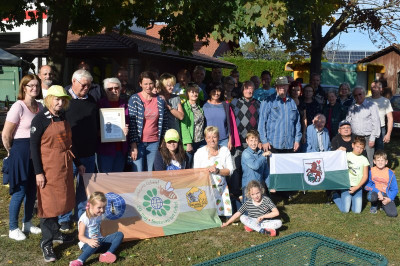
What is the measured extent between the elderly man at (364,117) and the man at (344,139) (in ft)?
3.06

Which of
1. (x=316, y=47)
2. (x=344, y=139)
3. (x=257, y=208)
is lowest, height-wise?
(x=257, y=208)

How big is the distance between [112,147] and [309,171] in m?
3.39

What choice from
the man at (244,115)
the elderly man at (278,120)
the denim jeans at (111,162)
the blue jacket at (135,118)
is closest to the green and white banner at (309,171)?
the elderly man at (278,120)

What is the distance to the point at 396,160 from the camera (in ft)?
43.3

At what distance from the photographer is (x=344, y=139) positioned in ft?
28.3

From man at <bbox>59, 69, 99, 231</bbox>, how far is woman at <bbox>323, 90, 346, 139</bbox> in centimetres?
493

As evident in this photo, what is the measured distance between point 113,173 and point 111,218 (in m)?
0.59

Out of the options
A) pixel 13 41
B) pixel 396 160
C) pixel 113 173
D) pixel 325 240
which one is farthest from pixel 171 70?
pixel 325 240

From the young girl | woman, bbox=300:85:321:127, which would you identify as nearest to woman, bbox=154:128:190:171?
the young girl

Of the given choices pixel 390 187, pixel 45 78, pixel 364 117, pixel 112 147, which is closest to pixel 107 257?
pixel 112 147

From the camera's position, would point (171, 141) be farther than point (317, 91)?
No

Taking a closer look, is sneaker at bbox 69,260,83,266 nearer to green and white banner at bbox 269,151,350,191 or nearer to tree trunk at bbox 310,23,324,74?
green and white banner at bbox 269,151,350,191

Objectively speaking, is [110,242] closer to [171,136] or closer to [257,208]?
[171,136]

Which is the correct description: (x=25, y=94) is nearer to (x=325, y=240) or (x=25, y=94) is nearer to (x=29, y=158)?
(x=29, y=158)
